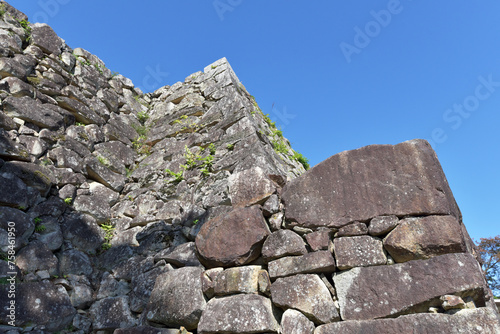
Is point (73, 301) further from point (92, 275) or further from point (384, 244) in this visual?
point (384, 244)

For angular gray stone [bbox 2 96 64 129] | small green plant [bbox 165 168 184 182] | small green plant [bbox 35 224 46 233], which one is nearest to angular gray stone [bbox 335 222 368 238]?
small green plant [bbox 165 168 184 182]

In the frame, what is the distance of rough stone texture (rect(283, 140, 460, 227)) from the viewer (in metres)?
3.14

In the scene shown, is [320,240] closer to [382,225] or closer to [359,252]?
[359,252]

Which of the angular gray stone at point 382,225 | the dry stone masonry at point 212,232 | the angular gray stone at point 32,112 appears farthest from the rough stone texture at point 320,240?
the angular gray stone at point 32,112

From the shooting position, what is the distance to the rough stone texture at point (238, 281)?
3.39m

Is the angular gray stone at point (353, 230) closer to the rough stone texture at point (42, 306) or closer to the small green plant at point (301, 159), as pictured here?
the rough stone texture at point (42, 306)

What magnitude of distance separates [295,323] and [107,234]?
9.54 ft

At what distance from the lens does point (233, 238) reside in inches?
143

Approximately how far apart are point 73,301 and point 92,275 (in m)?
0.41

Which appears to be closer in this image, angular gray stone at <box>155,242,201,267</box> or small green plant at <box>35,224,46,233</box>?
angular gray stone at <box>155,242,201,267</box>

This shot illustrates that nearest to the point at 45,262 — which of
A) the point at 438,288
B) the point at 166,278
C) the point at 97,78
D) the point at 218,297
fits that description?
A: the point at 166,278

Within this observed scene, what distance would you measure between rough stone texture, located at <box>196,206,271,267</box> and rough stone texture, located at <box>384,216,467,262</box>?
3.98ft

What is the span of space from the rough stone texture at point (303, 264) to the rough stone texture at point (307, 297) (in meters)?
0.05
